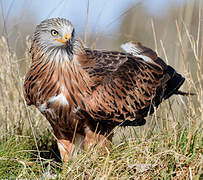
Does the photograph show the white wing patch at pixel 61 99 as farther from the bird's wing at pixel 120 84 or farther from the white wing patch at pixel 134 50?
the white wing patch at pixel 134 50

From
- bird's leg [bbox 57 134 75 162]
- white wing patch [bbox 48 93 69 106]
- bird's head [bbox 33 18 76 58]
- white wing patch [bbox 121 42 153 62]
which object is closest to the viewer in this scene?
bird's head [bbox 33 18 76 58]

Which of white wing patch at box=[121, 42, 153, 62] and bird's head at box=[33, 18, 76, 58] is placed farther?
white wing patch at box=[121, 42, 153, 62]

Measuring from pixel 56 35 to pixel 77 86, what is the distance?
588 millimetres

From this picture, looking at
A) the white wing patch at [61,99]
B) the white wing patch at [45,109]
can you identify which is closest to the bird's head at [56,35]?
the white wing patch at [61,99]

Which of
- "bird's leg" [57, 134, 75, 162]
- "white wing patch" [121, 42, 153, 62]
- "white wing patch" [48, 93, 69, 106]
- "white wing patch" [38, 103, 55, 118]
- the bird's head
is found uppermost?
the bird's head

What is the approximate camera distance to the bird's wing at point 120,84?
3990 mm

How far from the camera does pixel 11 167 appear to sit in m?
3.73

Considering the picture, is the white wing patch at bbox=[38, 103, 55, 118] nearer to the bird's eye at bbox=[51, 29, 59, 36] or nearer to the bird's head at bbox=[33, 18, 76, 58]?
the bird's head at bbox=[33, 18, 76, 58]

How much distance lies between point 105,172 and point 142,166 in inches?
13.6

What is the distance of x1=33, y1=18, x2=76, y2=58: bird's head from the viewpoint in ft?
12.4

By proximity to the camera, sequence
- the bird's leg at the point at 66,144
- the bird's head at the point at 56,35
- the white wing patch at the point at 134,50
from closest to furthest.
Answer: the bird's head at the point at 56,35
the bird's leg at the point at 66,144
the white wing patch at the point at 134,50


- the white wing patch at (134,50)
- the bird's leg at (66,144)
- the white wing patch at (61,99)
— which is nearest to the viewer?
the white wing patch at (61,99)

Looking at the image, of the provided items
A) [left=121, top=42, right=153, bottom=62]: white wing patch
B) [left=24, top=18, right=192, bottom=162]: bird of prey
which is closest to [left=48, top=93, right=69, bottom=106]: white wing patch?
[left=24, top=18, right=192, bottom=162]: bird of prey

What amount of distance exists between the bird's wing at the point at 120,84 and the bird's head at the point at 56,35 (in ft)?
1.11
